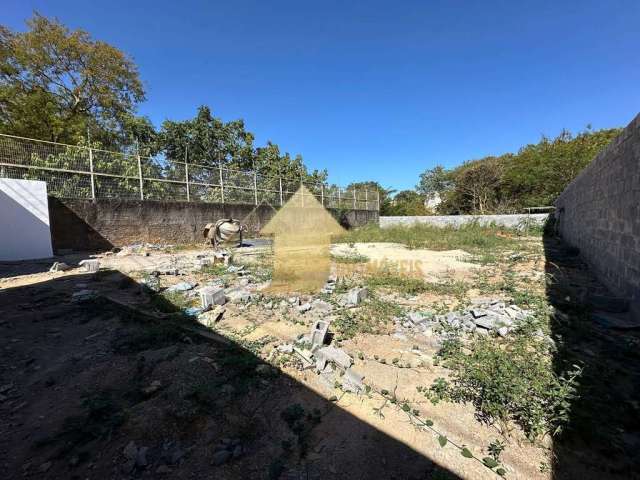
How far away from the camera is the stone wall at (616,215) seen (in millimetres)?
3486

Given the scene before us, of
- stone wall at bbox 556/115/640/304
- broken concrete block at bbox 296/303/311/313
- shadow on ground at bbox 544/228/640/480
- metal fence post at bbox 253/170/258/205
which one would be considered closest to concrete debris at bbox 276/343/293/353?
broken concrete block at bbox 296/303/311/313

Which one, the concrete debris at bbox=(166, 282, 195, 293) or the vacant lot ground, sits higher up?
the concrete debris at bbox=(166, 282, 195, 293)

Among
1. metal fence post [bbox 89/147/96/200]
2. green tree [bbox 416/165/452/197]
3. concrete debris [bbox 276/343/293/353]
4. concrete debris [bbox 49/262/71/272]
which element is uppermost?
green tree [bbox 416/165/452/197]

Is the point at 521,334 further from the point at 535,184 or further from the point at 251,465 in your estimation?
the point at 535,184

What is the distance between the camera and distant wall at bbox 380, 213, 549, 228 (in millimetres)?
15055

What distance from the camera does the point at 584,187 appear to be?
6.97 meters

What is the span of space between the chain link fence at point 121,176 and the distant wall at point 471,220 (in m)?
9.99

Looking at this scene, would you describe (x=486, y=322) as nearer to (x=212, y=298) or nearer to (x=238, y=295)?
(x=238, y=295)

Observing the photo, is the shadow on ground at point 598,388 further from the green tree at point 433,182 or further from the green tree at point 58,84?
the green tree at point 433,182

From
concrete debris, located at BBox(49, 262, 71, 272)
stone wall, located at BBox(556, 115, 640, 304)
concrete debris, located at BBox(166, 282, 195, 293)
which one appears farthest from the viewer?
concrete debris, located at BBox(49, 262, 71, 272)

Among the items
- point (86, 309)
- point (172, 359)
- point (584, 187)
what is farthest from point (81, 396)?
point (584, 187)

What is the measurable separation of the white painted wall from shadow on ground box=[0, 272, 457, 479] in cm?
540

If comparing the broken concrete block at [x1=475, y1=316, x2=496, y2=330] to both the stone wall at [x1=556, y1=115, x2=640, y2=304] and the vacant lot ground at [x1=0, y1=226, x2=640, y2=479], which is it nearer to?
the vacant lot ground at [x1=0, y1=226, x2=640, y2=479]

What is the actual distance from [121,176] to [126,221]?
1.47 meters
